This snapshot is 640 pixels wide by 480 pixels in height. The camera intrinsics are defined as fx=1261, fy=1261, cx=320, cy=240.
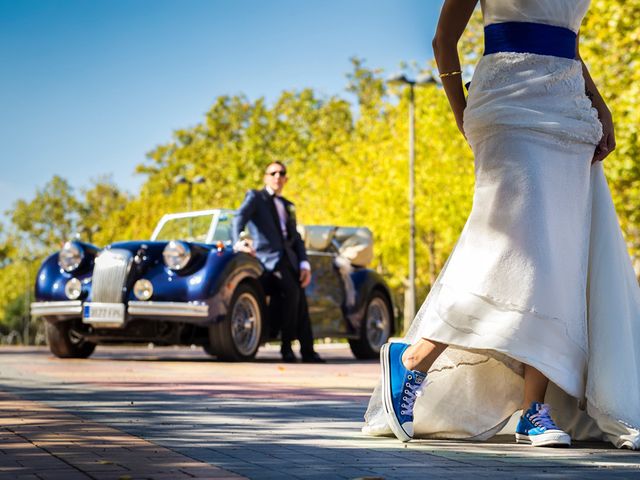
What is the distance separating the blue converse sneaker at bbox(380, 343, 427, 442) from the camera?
5137 millimetres

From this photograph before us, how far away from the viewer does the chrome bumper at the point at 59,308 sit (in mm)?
12898

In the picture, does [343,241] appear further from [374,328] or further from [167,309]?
[167,309]

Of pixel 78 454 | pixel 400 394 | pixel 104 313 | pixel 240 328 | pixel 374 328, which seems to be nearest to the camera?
pixel 78 454

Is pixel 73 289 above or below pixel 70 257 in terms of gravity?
below

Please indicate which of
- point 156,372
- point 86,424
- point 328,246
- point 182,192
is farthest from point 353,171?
point 86,424

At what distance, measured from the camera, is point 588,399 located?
502 centimetres

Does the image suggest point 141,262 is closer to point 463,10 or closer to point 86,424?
point 86,424

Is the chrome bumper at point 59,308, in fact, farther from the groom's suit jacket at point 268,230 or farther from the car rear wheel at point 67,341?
the groom's suit jacket at point 268,230

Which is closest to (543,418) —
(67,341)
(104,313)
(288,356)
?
(104,313)

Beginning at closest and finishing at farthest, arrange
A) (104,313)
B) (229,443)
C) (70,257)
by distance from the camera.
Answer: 1. (229,443)
2. (104,313)
3. (70,257)

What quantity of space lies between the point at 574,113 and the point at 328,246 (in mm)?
9807

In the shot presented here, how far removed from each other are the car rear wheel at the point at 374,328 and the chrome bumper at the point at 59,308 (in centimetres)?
356

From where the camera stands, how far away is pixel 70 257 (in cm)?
1333

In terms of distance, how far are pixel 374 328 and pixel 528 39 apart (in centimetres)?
1022
